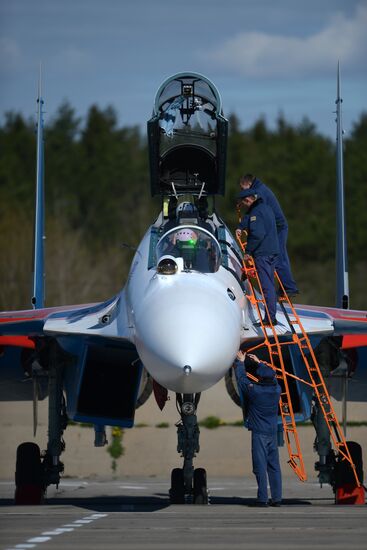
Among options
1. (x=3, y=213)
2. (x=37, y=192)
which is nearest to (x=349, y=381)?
(x=37, y=192)

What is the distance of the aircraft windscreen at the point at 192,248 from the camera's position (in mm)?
11062

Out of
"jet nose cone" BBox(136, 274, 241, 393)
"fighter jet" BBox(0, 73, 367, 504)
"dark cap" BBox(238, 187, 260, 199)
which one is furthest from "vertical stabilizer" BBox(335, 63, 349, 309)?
"jet nose cone" BBox(136, 274, 241, 393)

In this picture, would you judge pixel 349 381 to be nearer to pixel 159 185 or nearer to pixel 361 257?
pixel 159 185

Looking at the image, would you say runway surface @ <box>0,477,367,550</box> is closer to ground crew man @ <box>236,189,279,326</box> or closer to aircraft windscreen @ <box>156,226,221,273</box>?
ground crew man @ <box>236,189,279,326</box>

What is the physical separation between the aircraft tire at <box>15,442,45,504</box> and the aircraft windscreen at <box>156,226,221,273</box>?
11.1 ft

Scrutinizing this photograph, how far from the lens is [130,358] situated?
42.9 feet

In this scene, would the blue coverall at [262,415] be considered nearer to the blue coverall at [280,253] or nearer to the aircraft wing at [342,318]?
the aircraft wing at [342,318]

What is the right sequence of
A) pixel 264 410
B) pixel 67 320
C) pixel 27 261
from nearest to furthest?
pixel 264 410 < pixel 67 320 < pixel 27 261

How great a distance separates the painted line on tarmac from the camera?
300 inches

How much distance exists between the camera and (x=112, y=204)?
57.2m

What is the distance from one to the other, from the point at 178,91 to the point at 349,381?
449 centimetres

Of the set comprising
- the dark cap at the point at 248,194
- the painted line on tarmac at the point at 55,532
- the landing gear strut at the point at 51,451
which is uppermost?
the dark cap at the point at 248,194

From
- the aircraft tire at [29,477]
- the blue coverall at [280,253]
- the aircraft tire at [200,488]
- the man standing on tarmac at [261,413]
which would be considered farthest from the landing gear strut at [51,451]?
the man standing on tarmac at [261,413]

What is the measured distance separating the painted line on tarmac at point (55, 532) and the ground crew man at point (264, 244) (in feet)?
9.32
